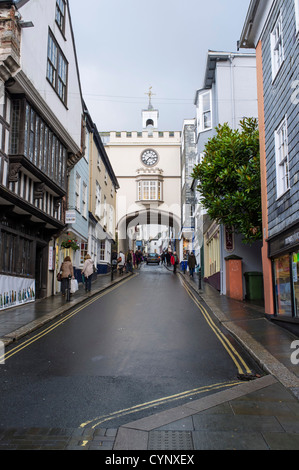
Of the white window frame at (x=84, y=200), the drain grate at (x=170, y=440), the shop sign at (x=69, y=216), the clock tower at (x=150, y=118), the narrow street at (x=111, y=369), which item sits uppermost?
the clock tower at (x=150, y=118)

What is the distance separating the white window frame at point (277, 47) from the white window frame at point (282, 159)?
1600 millimetres

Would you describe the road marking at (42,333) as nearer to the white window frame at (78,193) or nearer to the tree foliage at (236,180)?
the tree foliage at (236,180)

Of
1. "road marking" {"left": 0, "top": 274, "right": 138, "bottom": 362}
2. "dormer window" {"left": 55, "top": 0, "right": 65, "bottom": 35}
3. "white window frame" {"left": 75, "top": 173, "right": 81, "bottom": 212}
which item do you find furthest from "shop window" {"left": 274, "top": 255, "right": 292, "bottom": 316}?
"white window frame" {"left": 75, "top": 173, "right": 81, "bottom": 212}

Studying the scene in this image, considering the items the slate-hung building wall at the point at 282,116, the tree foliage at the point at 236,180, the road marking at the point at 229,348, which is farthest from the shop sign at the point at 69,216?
the slate-hung building wall at the point at 282,116

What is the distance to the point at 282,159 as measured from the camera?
10297mm

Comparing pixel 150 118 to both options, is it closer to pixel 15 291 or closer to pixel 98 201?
pixel 98 201

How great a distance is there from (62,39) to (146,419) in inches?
632

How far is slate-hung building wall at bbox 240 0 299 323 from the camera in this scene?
927 centimetres

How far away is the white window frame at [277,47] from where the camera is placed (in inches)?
412

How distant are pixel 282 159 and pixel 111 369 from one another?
273 inches

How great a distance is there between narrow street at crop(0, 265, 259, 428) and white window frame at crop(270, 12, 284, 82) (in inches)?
282

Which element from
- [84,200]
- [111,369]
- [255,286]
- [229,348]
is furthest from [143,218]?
[111,369]
